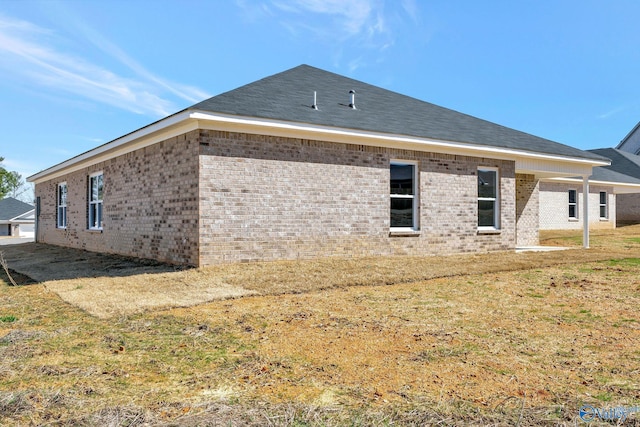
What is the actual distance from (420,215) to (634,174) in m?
27.3

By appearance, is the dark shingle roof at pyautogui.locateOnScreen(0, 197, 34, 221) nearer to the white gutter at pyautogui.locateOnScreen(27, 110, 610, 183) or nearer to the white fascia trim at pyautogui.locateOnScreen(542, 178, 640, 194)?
the white gutter at pyautogui.locateOnScreen(27, 110, 610, 183)

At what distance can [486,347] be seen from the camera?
4953 mm

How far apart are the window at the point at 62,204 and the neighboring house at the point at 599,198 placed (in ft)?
77.2

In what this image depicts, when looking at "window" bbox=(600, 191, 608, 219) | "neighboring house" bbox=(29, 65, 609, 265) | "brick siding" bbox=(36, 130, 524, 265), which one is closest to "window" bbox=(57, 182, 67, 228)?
"neighboring house" bbox=(29, 65, 609, 265)

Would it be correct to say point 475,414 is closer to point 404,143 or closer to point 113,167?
point 404,143

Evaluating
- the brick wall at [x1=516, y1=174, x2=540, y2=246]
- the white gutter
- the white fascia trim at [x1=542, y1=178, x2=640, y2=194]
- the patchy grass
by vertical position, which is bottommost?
the patchy grass

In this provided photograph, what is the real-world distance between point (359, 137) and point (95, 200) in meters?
10.3

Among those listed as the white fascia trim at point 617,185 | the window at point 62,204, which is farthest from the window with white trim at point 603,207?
the window at point 62,204

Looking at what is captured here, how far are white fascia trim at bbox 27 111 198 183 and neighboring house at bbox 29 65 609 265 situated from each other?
0.05 meters

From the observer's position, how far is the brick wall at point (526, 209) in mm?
17734

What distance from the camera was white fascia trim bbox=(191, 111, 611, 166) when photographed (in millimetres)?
10148

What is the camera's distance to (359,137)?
39.0ft

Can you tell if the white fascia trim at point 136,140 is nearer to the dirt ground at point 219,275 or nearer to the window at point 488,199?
the dirt ground at point 219,275

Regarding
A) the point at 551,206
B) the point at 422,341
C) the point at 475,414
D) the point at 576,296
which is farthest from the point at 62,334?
the point at 551,206
